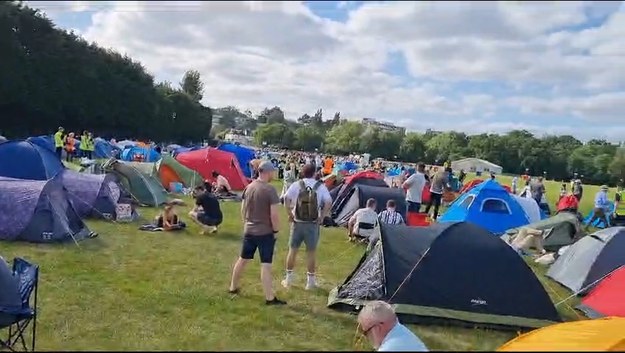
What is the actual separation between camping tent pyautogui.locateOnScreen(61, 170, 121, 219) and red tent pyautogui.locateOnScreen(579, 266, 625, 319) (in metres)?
8.65

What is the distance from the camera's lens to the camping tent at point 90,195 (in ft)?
38.9

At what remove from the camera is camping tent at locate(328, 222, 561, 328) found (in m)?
6.53

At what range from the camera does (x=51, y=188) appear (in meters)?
9.74

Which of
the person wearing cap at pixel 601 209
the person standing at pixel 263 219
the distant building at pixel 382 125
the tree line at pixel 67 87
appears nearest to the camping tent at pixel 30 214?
the person standing at pixel 263 219

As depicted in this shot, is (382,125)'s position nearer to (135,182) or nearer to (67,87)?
(67,87)

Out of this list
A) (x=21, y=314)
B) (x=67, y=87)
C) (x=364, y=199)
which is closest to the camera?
(x=21, y=314)

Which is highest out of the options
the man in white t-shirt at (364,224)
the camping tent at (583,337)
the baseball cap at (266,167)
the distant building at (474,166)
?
the baseball cap at (266,167)

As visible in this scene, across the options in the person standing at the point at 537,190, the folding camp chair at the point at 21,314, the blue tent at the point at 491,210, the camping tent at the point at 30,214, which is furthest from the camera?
the person standing at the point at 537,190

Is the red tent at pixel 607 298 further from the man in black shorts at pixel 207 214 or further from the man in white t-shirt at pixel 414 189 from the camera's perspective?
the man in black shorts at pixel 207 214

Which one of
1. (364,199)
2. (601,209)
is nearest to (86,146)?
(364,199)

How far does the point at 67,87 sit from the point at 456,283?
129ft

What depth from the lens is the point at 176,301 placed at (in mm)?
6738

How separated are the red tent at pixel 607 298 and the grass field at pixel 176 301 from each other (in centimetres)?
24

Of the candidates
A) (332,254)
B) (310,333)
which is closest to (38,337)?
(310,333)
